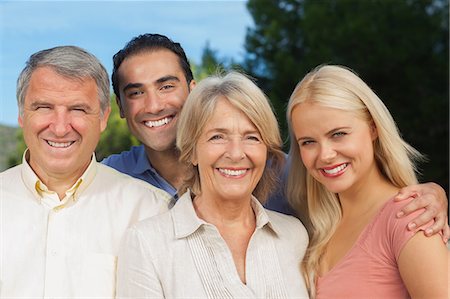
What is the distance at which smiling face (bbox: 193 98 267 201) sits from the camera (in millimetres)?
2674

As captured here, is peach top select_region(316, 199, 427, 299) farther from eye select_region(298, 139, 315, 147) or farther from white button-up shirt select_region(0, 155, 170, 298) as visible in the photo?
white button-up shirt select_region(0, 155, 170, 298)

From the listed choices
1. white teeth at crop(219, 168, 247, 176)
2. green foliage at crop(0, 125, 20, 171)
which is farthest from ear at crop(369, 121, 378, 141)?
green foliage at crop(0, 125, 20, 171)

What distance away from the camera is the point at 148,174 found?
3607 mm

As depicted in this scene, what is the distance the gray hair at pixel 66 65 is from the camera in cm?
281

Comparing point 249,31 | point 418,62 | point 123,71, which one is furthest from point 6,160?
point 123,71

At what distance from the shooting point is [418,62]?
47.1 feet

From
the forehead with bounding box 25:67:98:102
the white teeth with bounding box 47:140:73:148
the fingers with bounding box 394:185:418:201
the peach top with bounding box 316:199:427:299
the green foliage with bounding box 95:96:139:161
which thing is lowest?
the peach top with bounding box 316:199:427:299

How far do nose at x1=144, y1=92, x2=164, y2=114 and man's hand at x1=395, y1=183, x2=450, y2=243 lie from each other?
129 centimetres

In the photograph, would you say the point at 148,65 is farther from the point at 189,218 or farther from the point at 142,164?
the point at 189,218

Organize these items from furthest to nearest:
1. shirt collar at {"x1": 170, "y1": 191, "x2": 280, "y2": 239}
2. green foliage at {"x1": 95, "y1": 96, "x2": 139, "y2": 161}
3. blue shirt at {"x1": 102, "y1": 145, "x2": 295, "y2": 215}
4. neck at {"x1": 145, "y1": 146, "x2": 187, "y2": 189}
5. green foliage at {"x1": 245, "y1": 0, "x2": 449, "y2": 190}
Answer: green foliage at {"x1": 95, "y1": 96, "x2": 139, "y2": 161} → green foliage at {"x1": 245, "y1": 0, "x2": 449, "y2": 190} → neck at {"x1": 145, "y1": 146, "x2": 187, "y2": 189} → blue shirt at {"x1": 102, "y1": 145, "x2": 295, "y2": 215} → shirt collar at {"x1": 170, "y1": 191, "x2": 280, "y2": 239}

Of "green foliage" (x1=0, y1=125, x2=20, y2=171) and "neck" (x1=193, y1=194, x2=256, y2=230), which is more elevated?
"green foliage" (x1=0, y1=125, x2=20, y2=171)

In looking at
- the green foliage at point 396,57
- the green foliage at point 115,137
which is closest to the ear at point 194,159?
the green foliage at point 396,57

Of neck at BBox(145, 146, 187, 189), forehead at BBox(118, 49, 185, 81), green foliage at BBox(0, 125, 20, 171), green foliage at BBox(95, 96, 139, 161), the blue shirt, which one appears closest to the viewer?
the blue shirt

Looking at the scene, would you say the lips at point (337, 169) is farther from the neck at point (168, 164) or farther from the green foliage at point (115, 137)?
the green foliage at point (115, 137)
